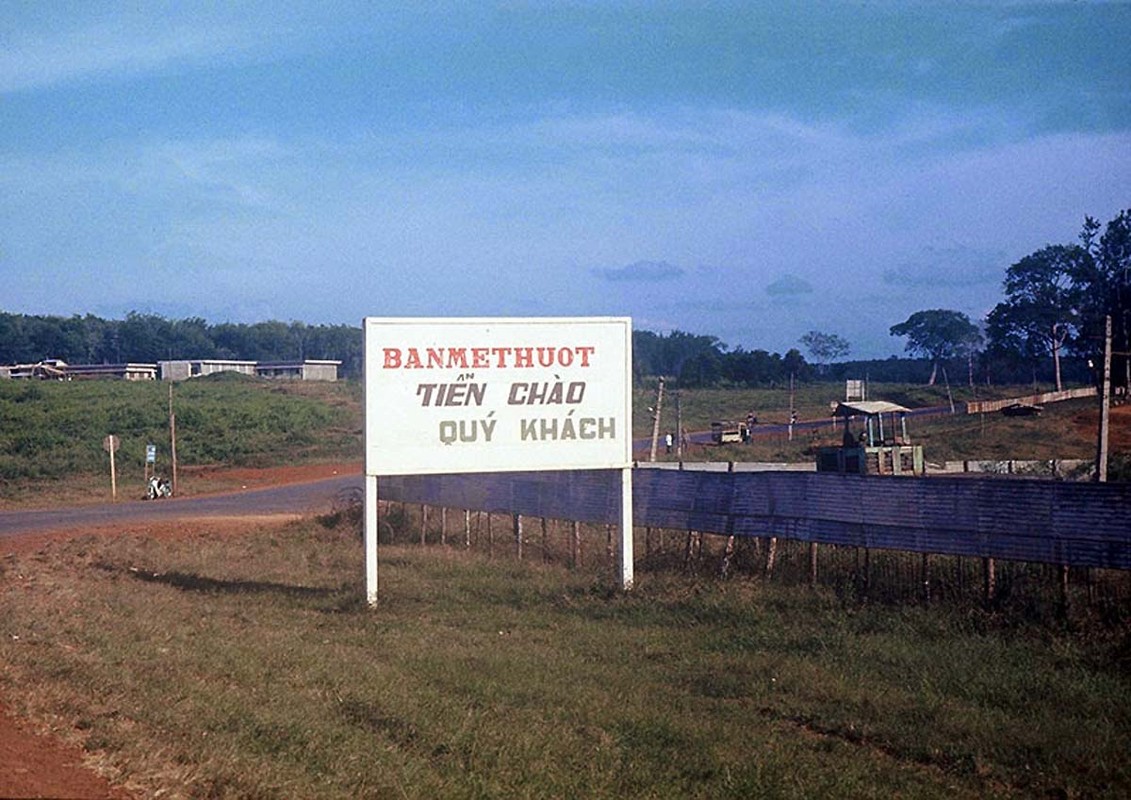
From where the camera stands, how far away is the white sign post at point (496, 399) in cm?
1759

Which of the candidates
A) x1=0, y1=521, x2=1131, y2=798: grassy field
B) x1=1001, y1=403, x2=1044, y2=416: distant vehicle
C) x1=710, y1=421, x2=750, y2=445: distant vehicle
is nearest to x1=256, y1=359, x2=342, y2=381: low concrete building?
x1=710, y1=421, x2=750, y2=445: distant vehicle

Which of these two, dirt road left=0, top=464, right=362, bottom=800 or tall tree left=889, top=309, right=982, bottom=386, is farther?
tall tree left=889, top=309, right=982, bottom=386

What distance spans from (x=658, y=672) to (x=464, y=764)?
428cm

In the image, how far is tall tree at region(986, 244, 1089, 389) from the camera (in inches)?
2111

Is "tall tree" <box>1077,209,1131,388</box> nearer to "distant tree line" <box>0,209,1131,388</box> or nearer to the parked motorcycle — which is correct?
"distant tree line" <box>0,209,1131,388</box>

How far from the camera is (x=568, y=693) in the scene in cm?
1091

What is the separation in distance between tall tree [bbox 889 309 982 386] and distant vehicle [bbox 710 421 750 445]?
45.4 meters

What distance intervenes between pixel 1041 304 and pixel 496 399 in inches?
1786

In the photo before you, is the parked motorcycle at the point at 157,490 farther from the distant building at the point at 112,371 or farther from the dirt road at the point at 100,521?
the distant building at the point at 112,371

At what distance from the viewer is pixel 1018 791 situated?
8125mm

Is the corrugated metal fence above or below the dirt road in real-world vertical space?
above

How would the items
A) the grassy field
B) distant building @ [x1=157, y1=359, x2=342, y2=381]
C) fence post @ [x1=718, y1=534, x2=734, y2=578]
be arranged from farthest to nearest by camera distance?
distant building @ [x1=157, y1=359, x2=342, y2=381] < fence post @ [x1=718, y1=534, x2=734, y2=578] < the grassy field

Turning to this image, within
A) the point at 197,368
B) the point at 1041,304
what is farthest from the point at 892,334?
the point at 197,368

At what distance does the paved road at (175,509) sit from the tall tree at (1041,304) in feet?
109
